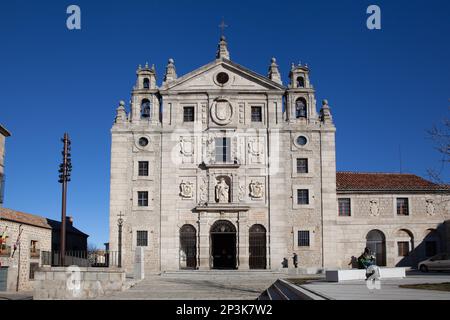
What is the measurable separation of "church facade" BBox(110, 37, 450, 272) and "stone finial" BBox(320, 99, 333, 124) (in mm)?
79

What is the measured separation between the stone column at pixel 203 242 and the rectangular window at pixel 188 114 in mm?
7047

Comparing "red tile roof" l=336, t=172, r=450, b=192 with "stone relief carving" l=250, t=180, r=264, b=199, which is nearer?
"stone relief carving" l=250, t=180, r=264, b=199

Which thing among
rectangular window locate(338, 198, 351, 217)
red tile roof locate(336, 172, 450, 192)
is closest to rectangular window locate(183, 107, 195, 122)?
red tile roof locate(336, 172, 450, 192)

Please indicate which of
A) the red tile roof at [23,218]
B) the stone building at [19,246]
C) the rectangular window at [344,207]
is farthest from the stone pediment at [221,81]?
the stone building at [19,246]

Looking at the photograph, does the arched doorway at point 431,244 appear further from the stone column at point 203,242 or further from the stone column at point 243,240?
the stone column at point 203,242

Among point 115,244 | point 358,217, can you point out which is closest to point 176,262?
point 115,244

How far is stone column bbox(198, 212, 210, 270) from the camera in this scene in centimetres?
3812

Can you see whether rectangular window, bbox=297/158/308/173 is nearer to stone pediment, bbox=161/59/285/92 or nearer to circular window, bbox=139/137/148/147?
stone pediment, bbox=161/59/285/92

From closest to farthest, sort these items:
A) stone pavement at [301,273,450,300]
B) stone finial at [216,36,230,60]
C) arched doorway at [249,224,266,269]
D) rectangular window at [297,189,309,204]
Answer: stone pavement at [301,273,450,300], arched doorway at [249,224,266,269], rectangular window at [297,189,309,204], stone finial at [216,36,230,60]

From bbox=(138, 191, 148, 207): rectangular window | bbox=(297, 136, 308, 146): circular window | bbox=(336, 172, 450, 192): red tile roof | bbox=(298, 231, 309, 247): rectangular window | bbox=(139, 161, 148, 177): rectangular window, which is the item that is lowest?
bbox=(298, 231, 309, 247): rectangular window

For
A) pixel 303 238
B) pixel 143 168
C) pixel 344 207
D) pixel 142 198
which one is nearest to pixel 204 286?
pixel 303 238
